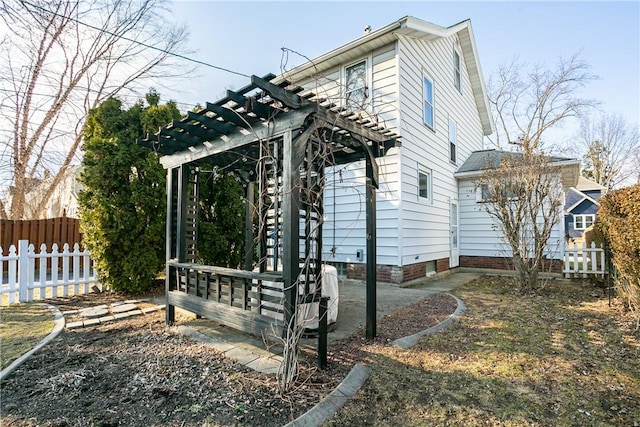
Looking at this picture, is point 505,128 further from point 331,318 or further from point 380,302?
point 331,318

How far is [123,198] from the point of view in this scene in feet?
19.7

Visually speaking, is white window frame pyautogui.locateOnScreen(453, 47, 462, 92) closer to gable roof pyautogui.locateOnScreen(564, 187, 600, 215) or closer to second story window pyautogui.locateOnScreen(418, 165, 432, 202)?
second story window pyautogui.locateOnScreen(418, 165, 432, 202)

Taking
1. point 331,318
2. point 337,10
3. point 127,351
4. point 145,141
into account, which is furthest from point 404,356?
point 337,10

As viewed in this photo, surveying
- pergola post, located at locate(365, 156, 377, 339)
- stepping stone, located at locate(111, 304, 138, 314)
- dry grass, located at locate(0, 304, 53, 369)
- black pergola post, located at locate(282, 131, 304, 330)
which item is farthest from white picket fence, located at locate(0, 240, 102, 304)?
pergola post, located at locate(365, 156, 377, 339)

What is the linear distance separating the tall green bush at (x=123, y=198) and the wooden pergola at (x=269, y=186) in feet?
5.55

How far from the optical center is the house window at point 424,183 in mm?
8666

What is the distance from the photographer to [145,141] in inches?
171

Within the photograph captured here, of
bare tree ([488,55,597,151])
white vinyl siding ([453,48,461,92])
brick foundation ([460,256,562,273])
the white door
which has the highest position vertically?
bare tree ([488,55,597,151])

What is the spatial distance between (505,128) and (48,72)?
24.8 meters

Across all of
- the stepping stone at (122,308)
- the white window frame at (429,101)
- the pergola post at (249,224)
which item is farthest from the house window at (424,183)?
the stepping stone at (122,308)

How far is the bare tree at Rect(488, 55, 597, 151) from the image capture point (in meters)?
18.7

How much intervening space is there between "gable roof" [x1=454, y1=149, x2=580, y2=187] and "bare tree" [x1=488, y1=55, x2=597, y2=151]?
8.66 meters

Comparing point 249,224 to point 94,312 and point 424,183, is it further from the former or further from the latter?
point 424,183

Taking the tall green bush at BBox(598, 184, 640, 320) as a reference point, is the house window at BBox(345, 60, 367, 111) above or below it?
above
